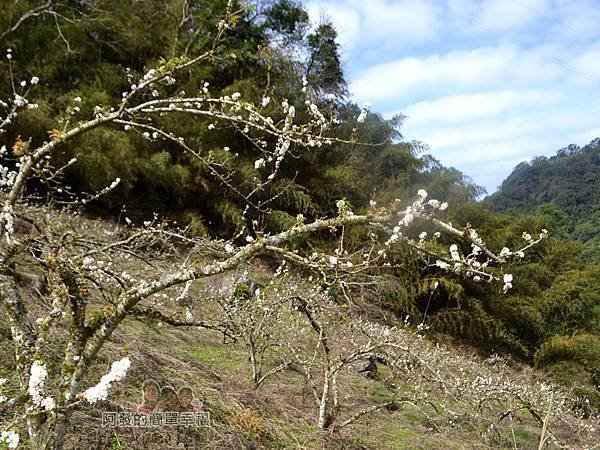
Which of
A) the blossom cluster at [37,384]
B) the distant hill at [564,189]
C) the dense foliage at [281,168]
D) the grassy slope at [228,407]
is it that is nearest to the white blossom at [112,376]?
the blossom cluster at [37,384]

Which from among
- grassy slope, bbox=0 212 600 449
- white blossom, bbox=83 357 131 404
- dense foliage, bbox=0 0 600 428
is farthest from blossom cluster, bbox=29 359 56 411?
dense foliage, bbox=0 0 600 428

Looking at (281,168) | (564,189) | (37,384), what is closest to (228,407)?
(37,384)

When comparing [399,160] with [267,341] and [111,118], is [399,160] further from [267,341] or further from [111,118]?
[111,118]

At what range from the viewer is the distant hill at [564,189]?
36.5 m

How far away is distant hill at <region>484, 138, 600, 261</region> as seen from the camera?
36.5m

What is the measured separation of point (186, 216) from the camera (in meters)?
10.1

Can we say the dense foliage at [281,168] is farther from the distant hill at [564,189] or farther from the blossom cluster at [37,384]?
the distant hill at [564,189]

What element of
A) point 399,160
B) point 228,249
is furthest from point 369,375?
point 399,160

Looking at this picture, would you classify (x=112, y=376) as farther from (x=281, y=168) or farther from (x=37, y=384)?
(x=281, y=168)

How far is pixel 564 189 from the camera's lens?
46750 millimetres

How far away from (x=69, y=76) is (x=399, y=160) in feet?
26.4

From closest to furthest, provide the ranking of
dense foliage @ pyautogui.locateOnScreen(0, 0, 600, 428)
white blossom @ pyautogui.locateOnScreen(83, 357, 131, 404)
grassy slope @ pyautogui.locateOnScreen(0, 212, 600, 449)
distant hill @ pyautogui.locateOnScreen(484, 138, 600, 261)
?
white blossom @ pyautogui.locateOnScreen(83, 357, 131, 404), grassy slope @ pyautogui.locateOnScreen(0, 212, 600, 449), dense foliage @ pyautogui.locateOnScreen(0, 0, 600, 428), distant hill @ pyautogui.locateOnScreen(484, 138, 600, 261)

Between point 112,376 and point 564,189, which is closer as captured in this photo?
point 112,376

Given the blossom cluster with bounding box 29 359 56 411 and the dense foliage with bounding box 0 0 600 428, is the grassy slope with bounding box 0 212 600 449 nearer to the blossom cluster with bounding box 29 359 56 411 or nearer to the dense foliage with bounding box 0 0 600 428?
the blossom cluster with bounding box 29 359 56 411
